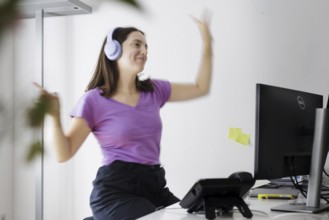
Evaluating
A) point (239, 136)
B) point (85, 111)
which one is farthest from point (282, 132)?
point (239, 136)

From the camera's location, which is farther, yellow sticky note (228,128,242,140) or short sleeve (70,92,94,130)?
yellow sticky note (228,128,242,140)

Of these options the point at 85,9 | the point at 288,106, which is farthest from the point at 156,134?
the point at 85,9

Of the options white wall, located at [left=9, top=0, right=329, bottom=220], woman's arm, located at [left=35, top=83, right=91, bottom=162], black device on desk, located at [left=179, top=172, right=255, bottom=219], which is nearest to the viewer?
black device on desk, located at [left=179, top=172, right=255, bottom=219]

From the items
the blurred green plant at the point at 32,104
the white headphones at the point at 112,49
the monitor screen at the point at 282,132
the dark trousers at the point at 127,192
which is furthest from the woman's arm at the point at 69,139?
the blurred green plant at the point at 32,104

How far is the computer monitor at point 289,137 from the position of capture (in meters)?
1.32

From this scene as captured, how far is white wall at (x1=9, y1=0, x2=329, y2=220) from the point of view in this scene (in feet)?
8.39

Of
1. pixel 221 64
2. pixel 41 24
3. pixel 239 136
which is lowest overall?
pixel 239 136

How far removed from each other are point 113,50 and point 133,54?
0.34 ft

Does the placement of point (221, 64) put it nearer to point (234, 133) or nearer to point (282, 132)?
point (234, 133)

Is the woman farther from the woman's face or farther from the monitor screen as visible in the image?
the monitor screen

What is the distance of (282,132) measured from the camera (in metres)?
1.41

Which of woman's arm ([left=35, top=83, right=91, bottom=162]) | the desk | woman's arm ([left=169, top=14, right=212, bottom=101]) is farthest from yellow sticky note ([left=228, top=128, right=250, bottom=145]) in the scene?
the desk

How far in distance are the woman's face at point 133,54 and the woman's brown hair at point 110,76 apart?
0.03 metres

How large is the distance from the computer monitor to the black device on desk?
0.22ft
